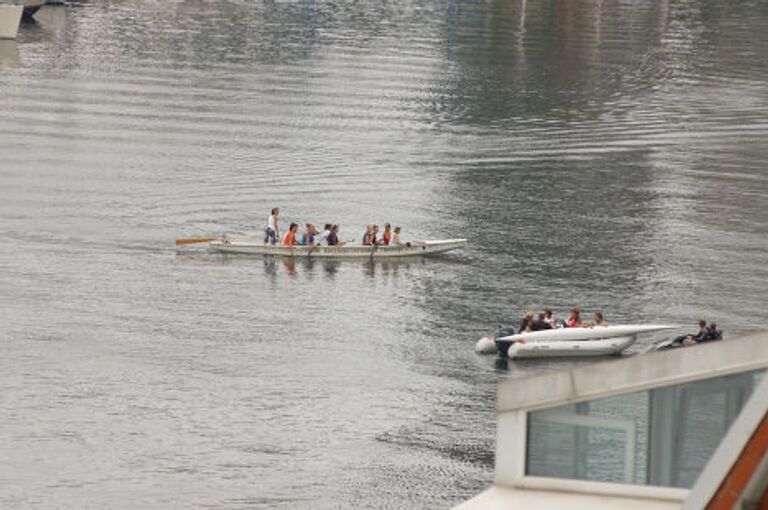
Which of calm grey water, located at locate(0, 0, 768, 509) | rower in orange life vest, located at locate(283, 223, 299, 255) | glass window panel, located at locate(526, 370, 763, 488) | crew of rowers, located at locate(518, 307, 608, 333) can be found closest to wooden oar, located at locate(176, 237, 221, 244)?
calm grey water, located at locate(0, 0, 768, 509)

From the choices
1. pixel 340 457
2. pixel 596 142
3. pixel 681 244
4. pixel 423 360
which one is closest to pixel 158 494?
A: pixel 340 457

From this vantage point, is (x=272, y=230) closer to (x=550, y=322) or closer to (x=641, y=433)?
(x=550, y=322)

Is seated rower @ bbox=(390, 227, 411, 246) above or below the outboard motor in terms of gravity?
above

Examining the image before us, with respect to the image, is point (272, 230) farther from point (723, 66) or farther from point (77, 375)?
point (723, 66)

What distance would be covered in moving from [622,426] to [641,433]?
0.25m

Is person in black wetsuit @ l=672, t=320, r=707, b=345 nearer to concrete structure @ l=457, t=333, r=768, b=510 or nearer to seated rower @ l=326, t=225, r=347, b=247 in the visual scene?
seated rower @ l=326, t=225, r=347, b=247

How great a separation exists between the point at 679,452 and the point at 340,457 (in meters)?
39.1

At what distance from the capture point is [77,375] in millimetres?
68562

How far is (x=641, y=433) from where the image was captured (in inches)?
828

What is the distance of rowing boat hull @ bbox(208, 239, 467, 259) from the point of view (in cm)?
8919

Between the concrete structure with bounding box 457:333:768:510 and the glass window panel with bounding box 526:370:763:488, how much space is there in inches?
0.5

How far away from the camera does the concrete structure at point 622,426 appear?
66.6 feet

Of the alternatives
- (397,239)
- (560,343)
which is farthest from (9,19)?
(560,343)

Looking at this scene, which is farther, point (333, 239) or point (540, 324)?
point (333, 239)
